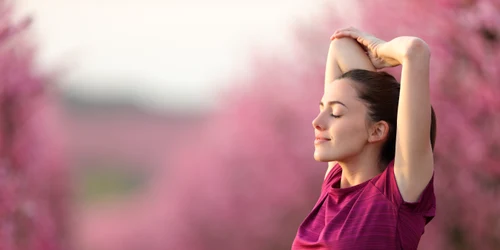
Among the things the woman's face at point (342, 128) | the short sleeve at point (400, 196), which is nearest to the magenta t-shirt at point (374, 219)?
the short sleeve at point (400, 196)

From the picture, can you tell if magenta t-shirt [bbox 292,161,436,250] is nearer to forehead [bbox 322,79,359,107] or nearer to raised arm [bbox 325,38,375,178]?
forehead [bbox 322,79,359,107]

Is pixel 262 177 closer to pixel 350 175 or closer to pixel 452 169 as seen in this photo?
pixel 452 169

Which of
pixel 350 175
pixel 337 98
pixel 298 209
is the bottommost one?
pixel 298 209

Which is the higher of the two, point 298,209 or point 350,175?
point 350,175

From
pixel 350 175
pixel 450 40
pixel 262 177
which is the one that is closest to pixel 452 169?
pixel 450 40

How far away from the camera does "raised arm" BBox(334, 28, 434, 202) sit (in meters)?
2.81

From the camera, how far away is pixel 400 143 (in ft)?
9.38

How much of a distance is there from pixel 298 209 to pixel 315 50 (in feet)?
9.87

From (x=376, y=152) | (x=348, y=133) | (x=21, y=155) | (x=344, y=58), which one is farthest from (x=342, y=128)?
(x=21, y=155)

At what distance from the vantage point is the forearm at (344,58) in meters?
3.28

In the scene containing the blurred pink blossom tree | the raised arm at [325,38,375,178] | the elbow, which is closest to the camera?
the elbow

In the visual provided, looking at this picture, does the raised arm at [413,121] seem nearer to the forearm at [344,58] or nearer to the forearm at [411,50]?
the forearm at [411,50]

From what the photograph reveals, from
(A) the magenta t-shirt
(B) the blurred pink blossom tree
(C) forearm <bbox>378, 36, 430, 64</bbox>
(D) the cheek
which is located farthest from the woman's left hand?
(B) the blurred pink blossom tree

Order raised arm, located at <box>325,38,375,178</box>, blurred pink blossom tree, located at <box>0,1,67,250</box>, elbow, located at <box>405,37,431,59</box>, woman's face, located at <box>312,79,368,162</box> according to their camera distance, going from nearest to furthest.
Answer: elbow, located at <box>405,37,431,59</box> → woman's face, located at <box>312,79,368,162</box> → raised arm, located at <box>325,38,375,178</box> → blurred pink blossom tree, located at <box>0,1,67,250</box>
